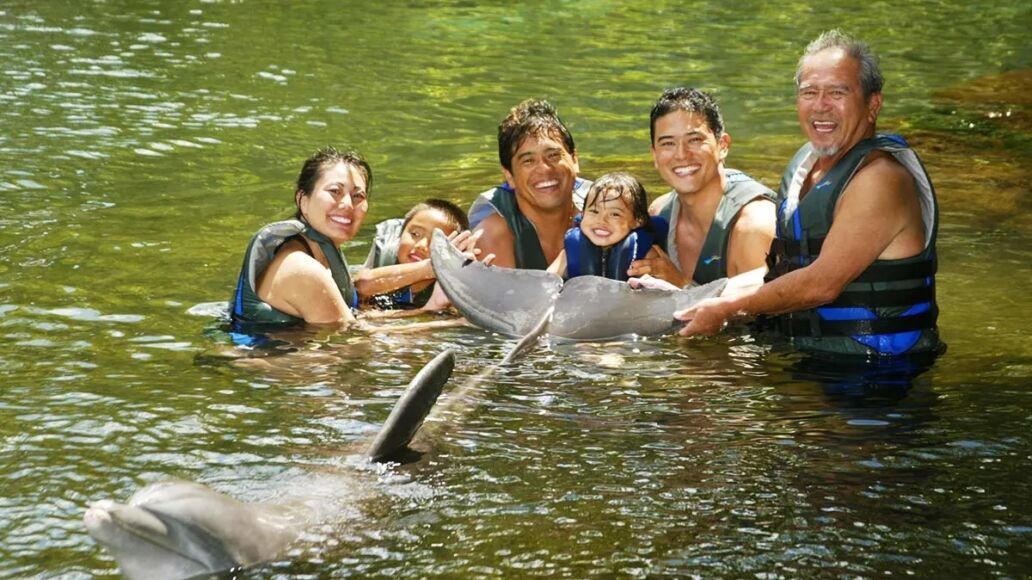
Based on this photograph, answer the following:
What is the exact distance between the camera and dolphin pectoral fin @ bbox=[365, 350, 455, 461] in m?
5.24

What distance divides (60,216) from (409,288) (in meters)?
3.08

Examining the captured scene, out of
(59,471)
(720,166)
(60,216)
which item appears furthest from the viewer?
(60,216)

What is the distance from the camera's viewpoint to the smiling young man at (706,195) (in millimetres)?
7438

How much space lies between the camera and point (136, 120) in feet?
44.0

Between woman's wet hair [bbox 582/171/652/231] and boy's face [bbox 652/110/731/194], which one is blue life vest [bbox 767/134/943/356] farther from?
woman's wet hair [bbox 582/171/652/231]

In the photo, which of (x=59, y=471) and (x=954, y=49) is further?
(x=954, y=49)

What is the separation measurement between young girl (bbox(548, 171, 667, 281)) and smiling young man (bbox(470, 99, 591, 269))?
45 centimetres

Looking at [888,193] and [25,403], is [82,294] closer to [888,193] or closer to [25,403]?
[25,403]

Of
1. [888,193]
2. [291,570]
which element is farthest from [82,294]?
[888,193]

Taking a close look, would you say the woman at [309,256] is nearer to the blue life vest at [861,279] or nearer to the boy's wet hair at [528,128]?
the boy's wet hair at [528,128]

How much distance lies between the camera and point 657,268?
298 inches

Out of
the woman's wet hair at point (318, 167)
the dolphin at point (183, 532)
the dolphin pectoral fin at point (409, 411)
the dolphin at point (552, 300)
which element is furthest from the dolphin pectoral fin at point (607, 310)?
the dolphin at point (183, 532)

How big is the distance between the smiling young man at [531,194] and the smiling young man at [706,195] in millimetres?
717

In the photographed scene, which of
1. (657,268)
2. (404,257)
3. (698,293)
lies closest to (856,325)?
(698,293)
